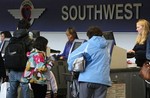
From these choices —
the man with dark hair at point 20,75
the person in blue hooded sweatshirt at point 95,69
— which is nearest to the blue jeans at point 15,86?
the man with dark hair at point 20,75

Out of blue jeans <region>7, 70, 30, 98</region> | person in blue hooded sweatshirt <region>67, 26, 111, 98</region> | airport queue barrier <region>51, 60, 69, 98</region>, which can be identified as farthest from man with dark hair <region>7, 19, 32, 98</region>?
airport queue barrier <region>51, 60, 69, 98</region>

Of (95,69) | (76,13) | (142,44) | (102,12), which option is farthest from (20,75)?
(76,13)

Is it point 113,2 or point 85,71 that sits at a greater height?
point 113,2

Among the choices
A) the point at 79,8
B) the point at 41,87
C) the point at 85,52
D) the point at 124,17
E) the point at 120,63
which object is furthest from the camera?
the point at 79,8

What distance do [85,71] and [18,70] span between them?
124 centimetres

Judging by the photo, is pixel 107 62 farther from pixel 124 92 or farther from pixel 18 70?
pixel 18 70

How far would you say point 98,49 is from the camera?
5.66 metres

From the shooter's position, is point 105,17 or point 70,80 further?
point 105,17

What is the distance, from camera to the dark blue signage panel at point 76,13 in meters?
10.5

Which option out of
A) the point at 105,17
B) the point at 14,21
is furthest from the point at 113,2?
the point at 14,21

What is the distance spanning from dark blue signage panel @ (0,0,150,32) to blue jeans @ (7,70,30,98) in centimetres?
470

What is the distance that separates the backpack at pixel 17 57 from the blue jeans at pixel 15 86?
0.40ft

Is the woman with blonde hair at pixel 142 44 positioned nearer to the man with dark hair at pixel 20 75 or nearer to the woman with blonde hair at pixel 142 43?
the woman with blonde hair at pixel 142 43

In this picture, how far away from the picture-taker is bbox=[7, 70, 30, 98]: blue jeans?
251 inches
